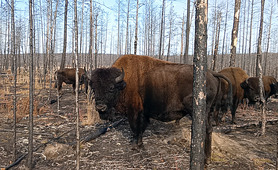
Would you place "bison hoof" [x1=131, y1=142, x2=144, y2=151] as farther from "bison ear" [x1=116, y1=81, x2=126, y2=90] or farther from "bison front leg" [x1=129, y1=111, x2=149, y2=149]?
"bison ear" [x1=116, y1=81, x2=126, y2=90]

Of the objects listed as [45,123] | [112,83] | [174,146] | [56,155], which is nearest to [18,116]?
[45,123]

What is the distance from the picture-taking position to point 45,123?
700 cm

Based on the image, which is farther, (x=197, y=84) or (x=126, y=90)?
(x=126, y=90)

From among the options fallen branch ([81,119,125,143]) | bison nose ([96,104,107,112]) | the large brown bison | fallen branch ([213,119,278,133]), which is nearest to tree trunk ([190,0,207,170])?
bison nose ([96,104,107,112])

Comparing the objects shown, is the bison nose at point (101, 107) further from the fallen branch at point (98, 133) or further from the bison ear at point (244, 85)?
the bison ear at point (244, 85)

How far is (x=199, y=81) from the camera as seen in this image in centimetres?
232

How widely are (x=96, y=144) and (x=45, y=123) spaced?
302 cm

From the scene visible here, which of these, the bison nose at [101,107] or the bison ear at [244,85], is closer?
the bison nose at [101,107]

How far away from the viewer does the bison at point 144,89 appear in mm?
4492

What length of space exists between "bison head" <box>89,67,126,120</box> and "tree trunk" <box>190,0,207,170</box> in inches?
106

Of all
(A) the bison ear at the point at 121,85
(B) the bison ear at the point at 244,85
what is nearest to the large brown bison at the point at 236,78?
(B) the bison ear at the point at 244,85

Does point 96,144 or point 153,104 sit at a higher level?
point 153,104

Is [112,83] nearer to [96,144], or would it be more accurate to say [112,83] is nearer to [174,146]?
[96,144]

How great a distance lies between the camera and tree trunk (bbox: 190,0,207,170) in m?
2.30
